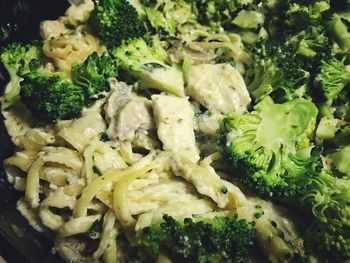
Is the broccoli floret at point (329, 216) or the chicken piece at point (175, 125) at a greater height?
the chicken piece at point (175, 125)

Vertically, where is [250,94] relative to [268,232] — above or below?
above

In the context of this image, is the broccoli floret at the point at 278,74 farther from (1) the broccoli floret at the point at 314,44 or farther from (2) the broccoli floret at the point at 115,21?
(2) the broccoli floret at the point at 115,21

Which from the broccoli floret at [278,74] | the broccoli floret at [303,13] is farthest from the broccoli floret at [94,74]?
the broccoli floret at [303,13]

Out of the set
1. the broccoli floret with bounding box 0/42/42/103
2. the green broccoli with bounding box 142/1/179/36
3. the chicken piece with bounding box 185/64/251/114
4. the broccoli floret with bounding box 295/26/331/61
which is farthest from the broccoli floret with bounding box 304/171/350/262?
the broccoli floret with bounding box 0/42/42/103

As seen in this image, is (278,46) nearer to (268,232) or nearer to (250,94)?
(250,94)

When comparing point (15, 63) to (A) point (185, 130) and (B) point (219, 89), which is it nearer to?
(A) point (185, 130)

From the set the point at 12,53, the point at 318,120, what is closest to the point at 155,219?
the point at 318,120

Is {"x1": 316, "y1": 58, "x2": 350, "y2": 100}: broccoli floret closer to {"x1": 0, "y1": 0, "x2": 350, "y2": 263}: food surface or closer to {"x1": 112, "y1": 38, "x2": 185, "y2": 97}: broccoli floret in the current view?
{"x1": 0, "y1": 0, "x2": 350, "y2": 263}: food surface
